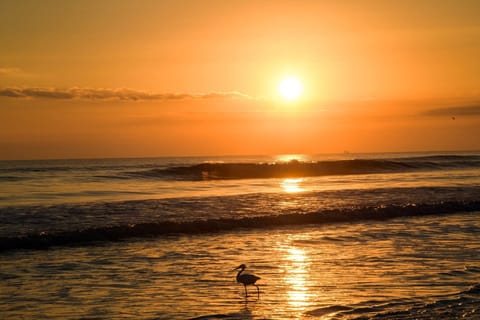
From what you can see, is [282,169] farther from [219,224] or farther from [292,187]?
[219,224]

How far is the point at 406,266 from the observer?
13945 millimetres

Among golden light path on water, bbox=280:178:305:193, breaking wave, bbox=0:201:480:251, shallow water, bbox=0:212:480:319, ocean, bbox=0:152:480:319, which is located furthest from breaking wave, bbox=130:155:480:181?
shallow water, bbox=0:212:480:319

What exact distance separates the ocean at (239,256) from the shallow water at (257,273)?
0.03 m

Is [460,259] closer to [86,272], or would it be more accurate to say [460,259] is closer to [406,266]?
[406,266]

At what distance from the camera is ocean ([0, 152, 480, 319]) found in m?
10.8

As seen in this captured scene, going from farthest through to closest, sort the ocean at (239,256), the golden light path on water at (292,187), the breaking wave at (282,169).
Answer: the breaking wave at (282,169) → the golden light path on water at (292,187) → the ocean at (239,256)

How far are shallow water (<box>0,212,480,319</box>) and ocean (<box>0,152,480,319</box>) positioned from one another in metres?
0.03

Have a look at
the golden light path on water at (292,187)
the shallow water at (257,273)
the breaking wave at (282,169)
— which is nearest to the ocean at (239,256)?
the shallow water at (257,273)

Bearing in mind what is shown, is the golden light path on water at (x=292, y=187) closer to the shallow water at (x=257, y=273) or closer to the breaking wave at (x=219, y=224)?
the breaking wave at (x=219, y=224)

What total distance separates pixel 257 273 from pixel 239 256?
224 centimetres

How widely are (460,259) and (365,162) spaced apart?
2115 inches

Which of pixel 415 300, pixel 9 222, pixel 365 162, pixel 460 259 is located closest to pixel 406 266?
pixel 460 259

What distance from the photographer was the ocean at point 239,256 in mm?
10820

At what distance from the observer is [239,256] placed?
51.5ft
